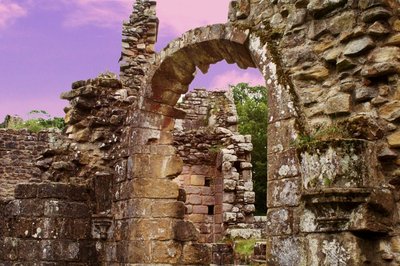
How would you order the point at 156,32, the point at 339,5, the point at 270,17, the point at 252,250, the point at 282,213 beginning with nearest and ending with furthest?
the point at 339,5, the point at 282,213, the point at 270,17, the point at 252,250, the point at 156,32

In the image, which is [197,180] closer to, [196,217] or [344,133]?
[196,217]

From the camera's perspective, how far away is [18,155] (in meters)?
19.5

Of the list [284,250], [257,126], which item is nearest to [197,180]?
[284,250]

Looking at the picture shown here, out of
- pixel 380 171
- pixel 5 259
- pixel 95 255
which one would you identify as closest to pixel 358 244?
pixel 380 171

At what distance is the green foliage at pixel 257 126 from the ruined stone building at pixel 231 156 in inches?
484

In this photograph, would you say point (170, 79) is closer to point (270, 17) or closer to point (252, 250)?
point (270, 17)

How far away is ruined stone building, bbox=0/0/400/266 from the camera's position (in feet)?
15.4

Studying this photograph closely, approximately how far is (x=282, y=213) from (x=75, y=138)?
4.84 metres

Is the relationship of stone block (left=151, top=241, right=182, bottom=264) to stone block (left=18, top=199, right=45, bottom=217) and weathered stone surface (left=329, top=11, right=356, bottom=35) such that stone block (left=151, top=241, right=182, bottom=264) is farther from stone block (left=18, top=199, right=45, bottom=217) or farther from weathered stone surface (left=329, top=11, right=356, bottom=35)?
weathered stone surface (left=329, top=11, right=356, bottom=35)

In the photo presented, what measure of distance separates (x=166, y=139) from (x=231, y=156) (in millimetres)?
5426

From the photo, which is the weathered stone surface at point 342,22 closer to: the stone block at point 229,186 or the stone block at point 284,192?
the stone block at point 284,192

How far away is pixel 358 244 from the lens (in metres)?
4.49

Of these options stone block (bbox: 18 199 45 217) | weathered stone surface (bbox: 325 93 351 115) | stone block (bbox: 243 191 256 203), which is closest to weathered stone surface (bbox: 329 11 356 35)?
weathered stone surface (bbox: 325 93 351 115)

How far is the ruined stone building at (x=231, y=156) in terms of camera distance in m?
4.68
